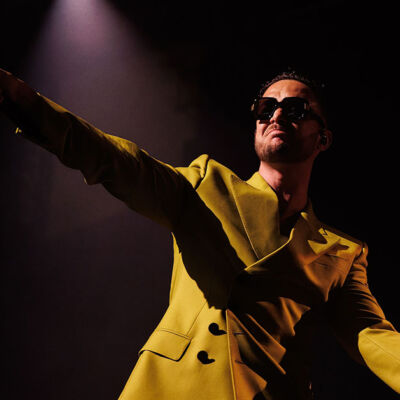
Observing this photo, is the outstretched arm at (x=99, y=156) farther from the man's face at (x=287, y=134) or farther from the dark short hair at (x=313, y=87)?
the dark short hair at (x=313, y=87)

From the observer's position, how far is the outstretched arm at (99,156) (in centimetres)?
94

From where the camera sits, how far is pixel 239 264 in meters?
1.37

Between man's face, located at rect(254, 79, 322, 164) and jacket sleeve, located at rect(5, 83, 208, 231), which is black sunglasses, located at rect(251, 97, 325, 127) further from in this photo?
jacket sleeve, located at rect(5, 83, 208, 231)

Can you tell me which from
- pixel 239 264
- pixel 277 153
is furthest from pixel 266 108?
pixel 239 264

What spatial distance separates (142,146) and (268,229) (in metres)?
1.17

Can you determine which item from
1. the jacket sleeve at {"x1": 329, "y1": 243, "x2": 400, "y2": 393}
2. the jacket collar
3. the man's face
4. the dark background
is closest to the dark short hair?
the man's face

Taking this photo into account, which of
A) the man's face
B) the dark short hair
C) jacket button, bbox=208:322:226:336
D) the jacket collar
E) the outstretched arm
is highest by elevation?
the dark short hair

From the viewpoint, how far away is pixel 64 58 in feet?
8.23

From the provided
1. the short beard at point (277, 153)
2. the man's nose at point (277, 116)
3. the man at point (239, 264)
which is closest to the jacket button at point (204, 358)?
the man at point (239, 264)

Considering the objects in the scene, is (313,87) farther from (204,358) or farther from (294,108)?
(204,358)

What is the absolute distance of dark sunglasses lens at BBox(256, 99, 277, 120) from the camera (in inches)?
69.7

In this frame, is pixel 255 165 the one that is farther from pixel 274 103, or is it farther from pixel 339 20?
pixel 339 20

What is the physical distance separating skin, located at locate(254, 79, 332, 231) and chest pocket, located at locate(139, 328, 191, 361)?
65cm

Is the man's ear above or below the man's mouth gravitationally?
above
